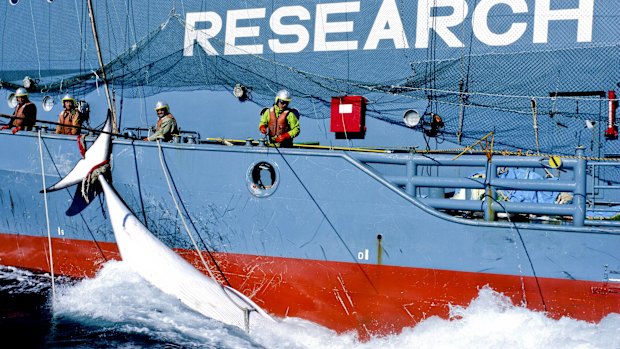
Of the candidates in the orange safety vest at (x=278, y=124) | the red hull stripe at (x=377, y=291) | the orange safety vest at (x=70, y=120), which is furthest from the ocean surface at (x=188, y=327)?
the orange safety vest at (x=70, y=120)

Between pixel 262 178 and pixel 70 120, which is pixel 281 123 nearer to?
pixel 262 178

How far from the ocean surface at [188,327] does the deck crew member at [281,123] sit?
87.7 inches

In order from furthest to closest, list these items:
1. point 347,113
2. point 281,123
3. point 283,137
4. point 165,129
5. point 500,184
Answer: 1. point 347,113
2. point 165,129
3. point 281,123
4. point 283,137
5. point 500,184

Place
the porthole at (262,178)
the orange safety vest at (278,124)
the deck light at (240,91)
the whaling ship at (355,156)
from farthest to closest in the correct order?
the deck light at (240,91) → the orange safety vest at (278,124) → the porthole at (262,178) → the whaling ship at (355,156)

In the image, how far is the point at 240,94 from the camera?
942cm

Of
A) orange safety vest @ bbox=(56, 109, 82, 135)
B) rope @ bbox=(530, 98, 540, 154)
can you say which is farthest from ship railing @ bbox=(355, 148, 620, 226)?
orange safety vest @ bbox=(56, 109, 82, 135)

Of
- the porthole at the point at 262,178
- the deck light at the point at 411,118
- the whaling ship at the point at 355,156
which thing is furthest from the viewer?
the deck light at the point at 411,118

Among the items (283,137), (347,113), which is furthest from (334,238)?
(347,113)

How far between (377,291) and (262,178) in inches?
75.4

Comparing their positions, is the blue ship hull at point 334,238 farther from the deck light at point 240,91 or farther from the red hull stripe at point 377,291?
the deck light at point 240,91

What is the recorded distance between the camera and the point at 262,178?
7031 mm

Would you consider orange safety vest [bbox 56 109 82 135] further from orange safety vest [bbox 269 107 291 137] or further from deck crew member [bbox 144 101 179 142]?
orange safety vest [bbox 269 107 291 137]

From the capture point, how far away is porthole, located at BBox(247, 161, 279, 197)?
268 inches

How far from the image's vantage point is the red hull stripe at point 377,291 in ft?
19.0
